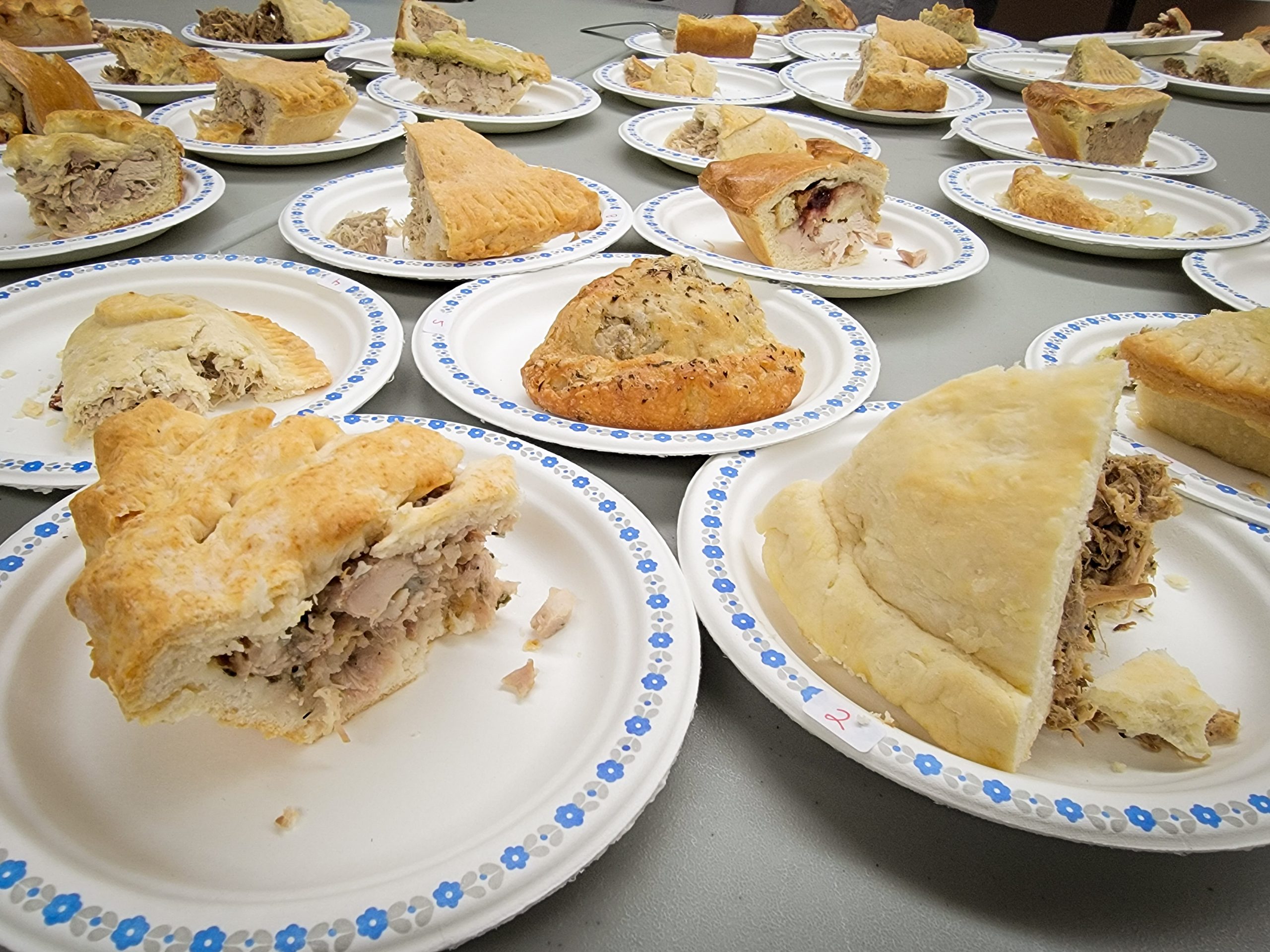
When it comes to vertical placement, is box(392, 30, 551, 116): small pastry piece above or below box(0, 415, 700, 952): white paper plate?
above

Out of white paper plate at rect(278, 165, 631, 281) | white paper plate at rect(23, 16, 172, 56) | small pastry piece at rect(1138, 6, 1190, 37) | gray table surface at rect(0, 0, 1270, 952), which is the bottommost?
gray table surface at rect(0, 0, 1270, 952)

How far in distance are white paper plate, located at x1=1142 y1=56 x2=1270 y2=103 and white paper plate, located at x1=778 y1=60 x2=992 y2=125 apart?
144cm

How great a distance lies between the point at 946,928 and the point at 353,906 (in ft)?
2.42

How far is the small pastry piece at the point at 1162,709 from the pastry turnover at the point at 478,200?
2.02m

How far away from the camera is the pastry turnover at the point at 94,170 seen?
2.43m

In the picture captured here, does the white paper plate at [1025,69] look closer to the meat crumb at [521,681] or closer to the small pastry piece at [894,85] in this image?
the small pastry piece at [894,85]

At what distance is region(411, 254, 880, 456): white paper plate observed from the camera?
5.53ft

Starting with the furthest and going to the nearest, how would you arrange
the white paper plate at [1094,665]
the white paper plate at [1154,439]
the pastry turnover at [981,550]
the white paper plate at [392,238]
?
1. the white paper plate at [392,238]
2. the white paper plate at [1154,439]
3. the pastry turnover at [981,550]
4. the white paper plate at [1094,665]

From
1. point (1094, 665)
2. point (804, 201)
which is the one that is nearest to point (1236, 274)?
point (804, 201)

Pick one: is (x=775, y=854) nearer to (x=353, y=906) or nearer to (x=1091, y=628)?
(x=353, y=906)

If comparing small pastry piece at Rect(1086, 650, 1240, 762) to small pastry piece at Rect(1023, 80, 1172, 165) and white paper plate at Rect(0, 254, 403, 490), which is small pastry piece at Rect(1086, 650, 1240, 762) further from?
small pastry piece at Rect(1023, 80, 1172, 165)

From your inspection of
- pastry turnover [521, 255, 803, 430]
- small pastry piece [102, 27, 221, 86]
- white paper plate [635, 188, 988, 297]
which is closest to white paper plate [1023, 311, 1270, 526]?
white paper plate [635, 188, 988, 297]

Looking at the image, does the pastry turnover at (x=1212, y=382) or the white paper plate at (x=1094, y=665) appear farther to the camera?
the pastry turnover at (x=1212, y=382)

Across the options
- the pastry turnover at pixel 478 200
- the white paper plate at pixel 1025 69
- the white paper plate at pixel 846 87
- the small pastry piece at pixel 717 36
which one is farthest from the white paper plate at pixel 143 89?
the white paper plate at pixel 1025 69
